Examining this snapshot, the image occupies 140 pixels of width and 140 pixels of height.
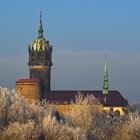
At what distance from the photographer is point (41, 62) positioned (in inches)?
4919

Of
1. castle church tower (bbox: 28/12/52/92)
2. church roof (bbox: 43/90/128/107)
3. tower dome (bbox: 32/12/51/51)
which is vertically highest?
tower dome (bbox: 32/12/51/51)

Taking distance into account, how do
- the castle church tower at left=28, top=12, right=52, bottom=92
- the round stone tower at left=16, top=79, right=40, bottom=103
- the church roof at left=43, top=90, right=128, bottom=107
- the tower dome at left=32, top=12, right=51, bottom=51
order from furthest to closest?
the tower dome at left=32, top=12, right=51, bottom=51 → the castle church tower at left=28, top=12, right=52, bottom=92 → the church roof at left=43, top=90, right=128, bottom=107 → the round stone tower at left=16, top=79, right=40, bottom=103

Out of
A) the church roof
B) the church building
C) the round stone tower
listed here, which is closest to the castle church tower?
the church building

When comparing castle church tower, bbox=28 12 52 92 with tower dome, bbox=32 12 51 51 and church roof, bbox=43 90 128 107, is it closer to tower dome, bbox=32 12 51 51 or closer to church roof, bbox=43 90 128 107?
tower dome, bbox=32 12 51 51

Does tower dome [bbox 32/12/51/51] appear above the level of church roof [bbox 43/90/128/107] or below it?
above

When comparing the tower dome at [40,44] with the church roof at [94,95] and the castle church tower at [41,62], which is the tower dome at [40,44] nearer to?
the castle church tower at [41,62]

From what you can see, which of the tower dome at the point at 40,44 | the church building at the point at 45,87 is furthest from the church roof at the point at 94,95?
the tower dome at the point at 40,44

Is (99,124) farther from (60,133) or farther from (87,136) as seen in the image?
(60,133)

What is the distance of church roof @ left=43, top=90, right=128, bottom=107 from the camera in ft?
386

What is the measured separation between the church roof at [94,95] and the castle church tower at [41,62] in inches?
73.5

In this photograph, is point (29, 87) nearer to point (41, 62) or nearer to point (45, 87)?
point (45, 87)

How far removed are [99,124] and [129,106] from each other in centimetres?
4919

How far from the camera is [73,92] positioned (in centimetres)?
12288

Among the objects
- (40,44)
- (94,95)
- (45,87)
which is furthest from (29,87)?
(40,44)
